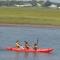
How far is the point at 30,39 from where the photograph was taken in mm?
58000

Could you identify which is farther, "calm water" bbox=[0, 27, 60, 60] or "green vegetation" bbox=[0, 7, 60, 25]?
"green vegetation" bbox=[0, 7, 60, 25]

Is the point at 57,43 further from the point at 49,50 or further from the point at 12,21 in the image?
the point at 12,21

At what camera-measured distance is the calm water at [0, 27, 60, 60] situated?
4481 centimetres

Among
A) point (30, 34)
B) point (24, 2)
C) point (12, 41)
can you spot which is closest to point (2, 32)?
point (30, 34)

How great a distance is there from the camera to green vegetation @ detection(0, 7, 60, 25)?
73875 millimetres

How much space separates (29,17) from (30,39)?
1791 cm

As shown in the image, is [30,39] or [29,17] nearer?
[30,39]

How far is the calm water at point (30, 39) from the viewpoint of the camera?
147 feet

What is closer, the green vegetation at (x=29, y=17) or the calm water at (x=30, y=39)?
the calm water at (x=30, y=39)

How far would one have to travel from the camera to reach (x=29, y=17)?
248ft

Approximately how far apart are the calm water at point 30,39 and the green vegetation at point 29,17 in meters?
2.35

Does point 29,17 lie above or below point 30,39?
below

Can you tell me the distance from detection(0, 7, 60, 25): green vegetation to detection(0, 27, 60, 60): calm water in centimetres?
235

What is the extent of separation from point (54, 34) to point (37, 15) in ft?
41.6
